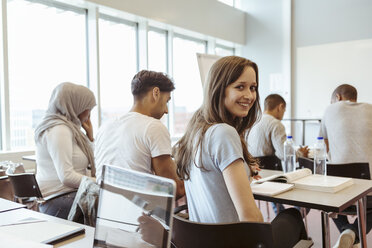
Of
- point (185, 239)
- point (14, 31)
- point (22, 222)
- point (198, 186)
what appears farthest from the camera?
point (14, 31)

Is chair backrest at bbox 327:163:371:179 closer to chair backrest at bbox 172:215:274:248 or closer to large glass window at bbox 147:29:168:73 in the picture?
chair backrest at bbox 172:215:274:248

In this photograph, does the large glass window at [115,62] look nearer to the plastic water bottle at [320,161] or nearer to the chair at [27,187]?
the chair at [27,187]

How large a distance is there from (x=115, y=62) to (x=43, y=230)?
13.7 feet

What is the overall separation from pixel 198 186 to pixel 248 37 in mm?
6607

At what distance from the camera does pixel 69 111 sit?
2.37 metres

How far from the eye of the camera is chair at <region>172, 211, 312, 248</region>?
44.0 inches

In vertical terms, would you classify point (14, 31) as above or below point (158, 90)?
above

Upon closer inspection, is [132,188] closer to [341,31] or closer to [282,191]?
[282,191]

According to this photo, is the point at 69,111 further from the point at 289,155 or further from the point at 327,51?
the point at 327,51

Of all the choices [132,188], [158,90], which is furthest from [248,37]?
[132,188]

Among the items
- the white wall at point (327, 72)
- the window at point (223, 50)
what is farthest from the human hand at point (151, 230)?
the window at point (223, 50)

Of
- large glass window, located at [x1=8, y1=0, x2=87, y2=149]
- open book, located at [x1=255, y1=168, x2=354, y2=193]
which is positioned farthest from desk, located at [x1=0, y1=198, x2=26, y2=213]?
large glass window, located at [x1=8, y1=0, x2=87, y2=149]

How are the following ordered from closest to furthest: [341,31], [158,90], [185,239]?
[185,239] < [158,90] < [341,31]

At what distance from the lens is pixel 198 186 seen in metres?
1.42
